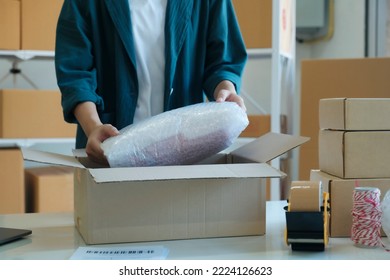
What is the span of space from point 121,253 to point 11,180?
5.44ft

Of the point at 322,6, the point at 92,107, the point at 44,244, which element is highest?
the point at 322,6

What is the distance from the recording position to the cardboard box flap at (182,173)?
0.66 m

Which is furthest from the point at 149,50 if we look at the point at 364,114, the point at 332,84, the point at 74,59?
the point at 332,84

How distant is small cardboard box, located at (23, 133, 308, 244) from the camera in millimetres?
705

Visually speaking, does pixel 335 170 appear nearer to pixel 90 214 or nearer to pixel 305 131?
pixel 90 214

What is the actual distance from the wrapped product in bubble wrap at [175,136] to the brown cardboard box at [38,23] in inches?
63.7

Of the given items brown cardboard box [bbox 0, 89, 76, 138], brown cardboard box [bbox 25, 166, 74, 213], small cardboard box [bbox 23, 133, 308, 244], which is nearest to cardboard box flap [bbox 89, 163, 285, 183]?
small cardboard box [bbox 23, 133, 308, 244]

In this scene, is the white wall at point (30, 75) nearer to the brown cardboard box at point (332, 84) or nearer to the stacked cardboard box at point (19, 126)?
the stacked cardboard box at point (19, 126)

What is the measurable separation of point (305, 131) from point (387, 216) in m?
1.47

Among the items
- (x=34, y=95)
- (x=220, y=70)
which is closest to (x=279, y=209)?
(x=220, y=70)

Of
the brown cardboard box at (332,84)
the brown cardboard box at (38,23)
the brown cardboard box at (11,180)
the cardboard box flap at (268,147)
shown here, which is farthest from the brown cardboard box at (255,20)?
the cardboard box flap at (268,147)

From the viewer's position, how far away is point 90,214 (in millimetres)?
709

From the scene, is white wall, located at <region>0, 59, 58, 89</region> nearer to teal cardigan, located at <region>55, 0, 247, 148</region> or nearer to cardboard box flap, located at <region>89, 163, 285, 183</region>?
teal cardigan, located at <region>55, 0, 247, 148</region>
